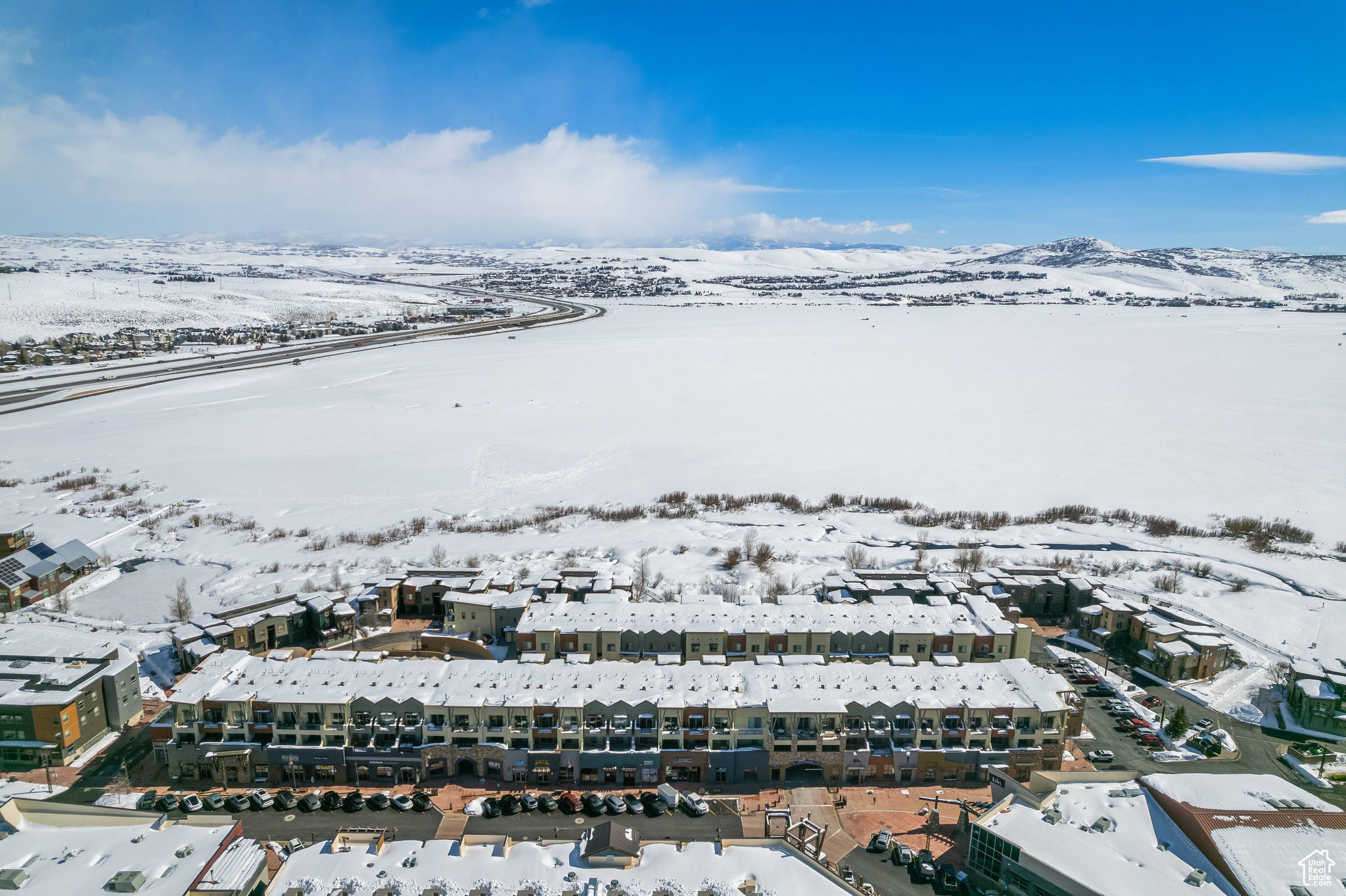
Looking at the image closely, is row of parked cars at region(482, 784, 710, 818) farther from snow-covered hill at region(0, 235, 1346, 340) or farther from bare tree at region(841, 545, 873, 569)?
snow-covered hill at region(0, 235, 1346, 340)

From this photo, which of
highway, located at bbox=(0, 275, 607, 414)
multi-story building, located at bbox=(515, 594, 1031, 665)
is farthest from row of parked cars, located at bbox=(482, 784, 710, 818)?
highway, located at bbox=(0, 275, 607, 414)

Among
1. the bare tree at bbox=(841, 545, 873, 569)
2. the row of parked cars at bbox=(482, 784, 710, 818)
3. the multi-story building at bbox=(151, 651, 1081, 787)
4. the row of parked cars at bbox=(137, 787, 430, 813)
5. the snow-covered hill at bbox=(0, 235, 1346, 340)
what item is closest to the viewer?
the row of parked cars at bbox=(137, 787, 430, 813)

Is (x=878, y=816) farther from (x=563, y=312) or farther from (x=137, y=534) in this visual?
(x=563, y=312)

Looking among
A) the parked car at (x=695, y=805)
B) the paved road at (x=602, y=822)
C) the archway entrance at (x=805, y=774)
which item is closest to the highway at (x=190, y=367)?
the paved road at (x=602, y=822)

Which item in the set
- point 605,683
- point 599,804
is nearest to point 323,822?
point 599,804

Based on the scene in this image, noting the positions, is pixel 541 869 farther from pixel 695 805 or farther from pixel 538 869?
pixel 695 805
